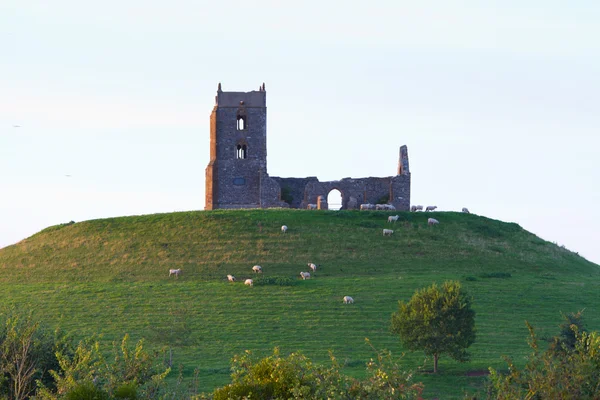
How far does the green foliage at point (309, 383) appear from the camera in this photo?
22.8 meters

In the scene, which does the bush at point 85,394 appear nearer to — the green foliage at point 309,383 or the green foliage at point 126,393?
the green foliage at point 126,393

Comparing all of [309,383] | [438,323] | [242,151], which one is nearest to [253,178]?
[242,151]

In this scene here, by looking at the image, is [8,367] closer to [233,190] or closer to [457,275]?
[457,275]

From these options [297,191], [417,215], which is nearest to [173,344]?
[417,215]

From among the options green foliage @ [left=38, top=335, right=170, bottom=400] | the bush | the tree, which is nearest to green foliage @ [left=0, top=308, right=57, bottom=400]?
green foliage @ [left=38, top=335, right=170, bottom=400]

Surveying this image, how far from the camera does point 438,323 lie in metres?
44.7

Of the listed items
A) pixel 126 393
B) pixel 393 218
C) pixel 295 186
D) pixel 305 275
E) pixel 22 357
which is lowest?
pixel 126 393

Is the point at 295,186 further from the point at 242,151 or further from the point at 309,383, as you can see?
the point at 309,383

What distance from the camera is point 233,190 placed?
83.3 meters

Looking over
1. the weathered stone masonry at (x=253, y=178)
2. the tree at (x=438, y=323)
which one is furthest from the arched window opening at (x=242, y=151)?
the tree at (x=438, y=323)

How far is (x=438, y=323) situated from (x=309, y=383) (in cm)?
2167

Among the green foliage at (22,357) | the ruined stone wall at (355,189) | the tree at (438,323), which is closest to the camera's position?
the green foliage at (22,357)

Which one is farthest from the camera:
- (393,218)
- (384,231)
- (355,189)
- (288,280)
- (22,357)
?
(355,189)

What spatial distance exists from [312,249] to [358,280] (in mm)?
8013
